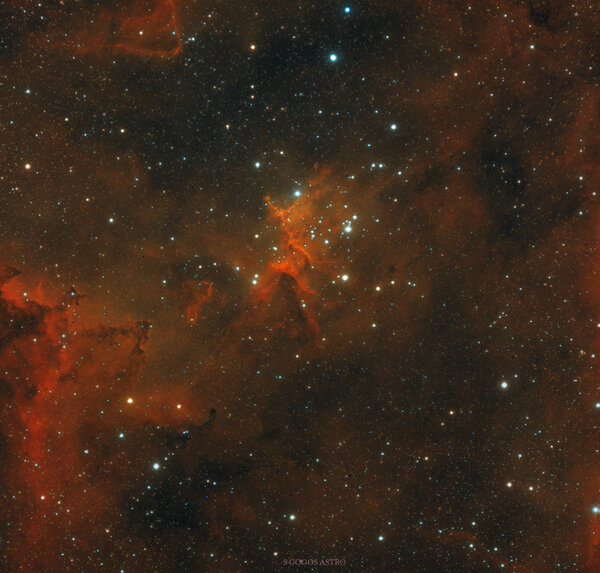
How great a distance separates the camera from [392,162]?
3344 mm

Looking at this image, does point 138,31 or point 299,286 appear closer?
point 138,31

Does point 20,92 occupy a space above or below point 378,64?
above

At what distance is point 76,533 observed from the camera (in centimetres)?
338

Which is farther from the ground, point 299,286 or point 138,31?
point 138,31

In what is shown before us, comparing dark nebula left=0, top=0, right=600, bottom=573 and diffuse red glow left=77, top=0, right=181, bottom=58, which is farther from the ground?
diffuse red glow left=77, top=0, right=181, bottom=58

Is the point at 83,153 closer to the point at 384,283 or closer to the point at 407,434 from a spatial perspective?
the point at 384,283

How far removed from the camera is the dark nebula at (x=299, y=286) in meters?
3.29

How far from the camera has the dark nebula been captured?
329cm

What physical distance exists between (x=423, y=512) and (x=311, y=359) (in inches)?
64.6

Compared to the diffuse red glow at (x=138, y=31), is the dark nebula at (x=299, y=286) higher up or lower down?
lower down

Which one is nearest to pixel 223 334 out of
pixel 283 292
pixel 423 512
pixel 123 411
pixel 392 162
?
pixel 283 292

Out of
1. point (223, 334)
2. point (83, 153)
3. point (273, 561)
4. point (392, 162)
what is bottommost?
point (273, 561)

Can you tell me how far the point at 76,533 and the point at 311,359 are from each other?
2470 mm

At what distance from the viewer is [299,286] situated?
3.38 metres
